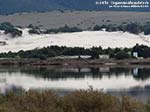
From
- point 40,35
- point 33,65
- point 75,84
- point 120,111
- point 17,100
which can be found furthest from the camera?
point 40,35

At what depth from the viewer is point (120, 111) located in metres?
16.4

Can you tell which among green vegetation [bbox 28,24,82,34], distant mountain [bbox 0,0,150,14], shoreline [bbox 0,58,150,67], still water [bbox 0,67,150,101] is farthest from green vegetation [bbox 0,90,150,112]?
distant mountain [bbox 0,0,150,14]

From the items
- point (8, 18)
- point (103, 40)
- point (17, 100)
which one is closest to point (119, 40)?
point (103, 40)

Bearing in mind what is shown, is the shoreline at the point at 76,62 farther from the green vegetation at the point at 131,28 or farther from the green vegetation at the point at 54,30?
the green vegetation at the point at 131,28

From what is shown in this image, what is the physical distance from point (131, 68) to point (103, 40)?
16251 mm

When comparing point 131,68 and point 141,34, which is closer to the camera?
point 131,68

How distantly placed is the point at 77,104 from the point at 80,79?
17658mm

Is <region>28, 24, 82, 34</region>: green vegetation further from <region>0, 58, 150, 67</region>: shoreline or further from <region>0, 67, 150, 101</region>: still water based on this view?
<region>0, 67, 150, 101</region>: still water

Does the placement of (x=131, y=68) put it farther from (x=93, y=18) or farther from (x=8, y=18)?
(x=8, y=18)

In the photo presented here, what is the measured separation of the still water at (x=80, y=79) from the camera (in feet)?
94.0

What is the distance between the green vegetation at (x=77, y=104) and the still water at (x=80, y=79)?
28.2 feet

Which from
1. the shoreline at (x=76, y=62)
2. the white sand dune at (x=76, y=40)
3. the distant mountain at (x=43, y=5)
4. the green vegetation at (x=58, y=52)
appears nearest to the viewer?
the shoreline at (x=76, y=62)

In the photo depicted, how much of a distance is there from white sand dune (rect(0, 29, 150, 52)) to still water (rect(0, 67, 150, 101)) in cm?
1304

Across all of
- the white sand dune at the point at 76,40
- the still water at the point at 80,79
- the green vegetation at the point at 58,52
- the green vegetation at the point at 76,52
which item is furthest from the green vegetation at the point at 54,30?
the still water at the point at 80,79
